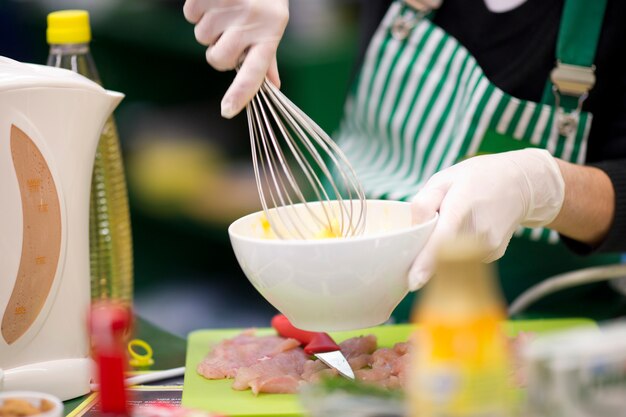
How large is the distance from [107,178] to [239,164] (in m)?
0.67

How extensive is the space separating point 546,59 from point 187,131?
30.6 inches

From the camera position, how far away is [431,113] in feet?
4.67

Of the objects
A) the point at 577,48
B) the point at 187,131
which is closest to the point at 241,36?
the point at 577,48

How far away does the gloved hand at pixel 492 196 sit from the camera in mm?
944

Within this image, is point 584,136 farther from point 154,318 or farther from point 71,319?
point 154,318

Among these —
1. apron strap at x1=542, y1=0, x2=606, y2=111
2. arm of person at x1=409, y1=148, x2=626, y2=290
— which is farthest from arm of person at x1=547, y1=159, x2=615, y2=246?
apron strap at x1=542, y1=0, x2=606, y2=111

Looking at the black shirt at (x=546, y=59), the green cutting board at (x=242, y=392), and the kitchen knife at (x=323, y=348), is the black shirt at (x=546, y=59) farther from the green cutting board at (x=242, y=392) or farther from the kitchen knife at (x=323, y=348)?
the kitchen knife at (x=323, y=348)

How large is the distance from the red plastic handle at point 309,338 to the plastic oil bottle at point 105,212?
224 mm

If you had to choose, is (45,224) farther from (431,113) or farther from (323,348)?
(431,113)

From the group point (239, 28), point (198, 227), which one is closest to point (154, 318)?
point (198, 227)

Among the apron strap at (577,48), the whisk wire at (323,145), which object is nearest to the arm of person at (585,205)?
the apron strap at (577,48)

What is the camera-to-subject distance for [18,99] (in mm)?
914

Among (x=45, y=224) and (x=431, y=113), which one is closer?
(x=45, y=224)

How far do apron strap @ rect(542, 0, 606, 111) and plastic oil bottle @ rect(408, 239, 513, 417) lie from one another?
80 cm
